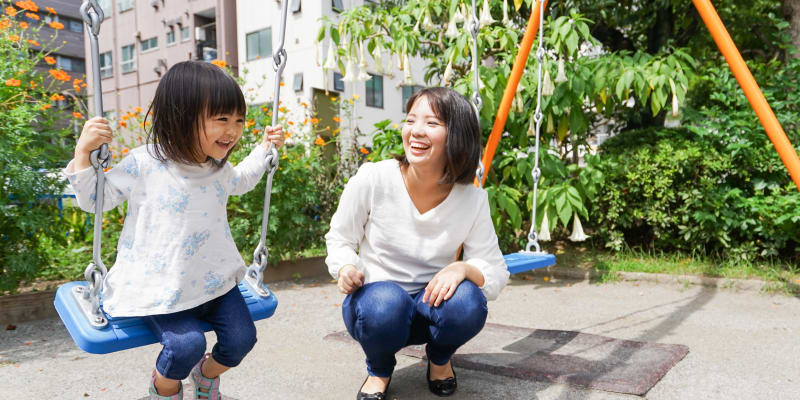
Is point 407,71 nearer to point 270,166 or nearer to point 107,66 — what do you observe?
point 270,166

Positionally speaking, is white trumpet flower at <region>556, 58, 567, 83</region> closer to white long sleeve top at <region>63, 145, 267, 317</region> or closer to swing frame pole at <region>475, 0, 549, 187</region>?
swing frame pole at <region>475, 0, 549, 187</region>

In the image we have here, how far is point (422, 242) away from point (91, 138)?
1.06 m

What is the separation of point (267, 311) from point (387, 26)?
3.30 meters

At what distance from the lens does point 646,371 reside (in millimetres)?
2219

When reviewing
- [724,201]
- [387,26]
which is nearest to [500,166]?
[387,26]

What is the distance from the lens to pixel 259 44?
1521cm

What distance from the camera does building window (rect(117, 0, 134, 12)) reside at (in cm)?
1881

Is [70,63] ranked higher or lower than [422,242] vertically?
higher

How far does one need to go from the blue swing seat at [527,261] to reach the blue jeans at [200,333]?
1.11m

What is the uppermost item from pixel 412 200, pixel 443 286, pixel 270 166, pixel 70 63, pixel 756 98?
pixel 70 63

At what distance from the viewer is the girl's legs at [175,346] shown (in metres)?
1.50

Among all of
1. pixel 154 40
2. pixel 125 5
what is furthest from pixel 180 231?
pixel 125 5

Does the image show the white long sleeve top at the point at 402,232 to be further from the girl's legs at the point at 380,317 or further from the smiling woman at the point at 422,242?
the girl's legs at the point at 380,317

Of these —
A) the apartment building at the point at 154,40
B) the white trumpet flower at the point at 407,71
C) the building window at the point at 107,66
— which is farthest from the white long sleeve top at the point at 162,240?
the building window at the point at 107,66
